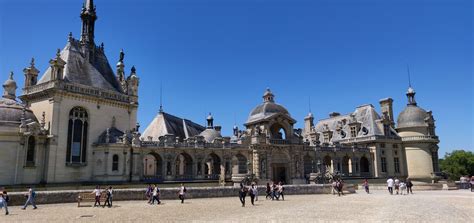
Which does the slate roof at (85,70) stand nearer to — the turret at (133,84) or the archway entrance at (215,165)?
the turret at (133,84)

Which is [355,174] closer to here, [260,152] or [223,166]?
[260,152]

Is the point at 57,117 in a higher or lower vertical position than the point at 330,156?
higher

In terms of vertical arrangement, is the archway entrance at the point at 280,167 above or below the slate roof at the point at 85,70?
below

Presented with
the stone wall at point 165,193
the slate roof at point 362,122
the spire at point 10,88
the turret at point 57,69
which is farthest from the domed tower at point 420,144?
the spire at point 10,88

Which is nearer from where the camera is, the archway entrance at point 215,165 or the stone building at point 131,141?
the stone building at point 131,141

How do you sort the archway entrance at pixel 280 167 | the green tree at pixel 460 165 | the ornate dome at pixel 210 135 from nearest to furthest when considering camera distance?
the archway entrance at pixel 280 167 < the ornate dome at pixel 210 135 < the green tree at pixel 460 165

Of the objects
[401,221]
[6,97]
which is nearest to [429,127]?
Answer: [401,221]

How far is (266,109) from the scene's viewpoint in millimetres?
49938

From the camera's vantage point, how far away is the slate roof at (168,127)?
5128cm

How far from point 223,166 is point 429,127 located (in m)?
39.8

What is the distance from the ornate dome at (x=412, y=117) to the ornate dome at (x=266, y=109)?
2638 centimetres

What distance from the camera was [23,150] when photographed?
109 feet

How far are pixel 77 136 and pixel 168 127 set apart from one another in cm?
1557

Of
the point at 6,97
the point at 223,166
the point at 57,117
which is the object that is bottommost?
the point at 223,166
